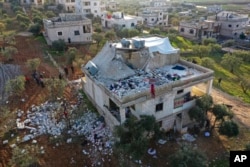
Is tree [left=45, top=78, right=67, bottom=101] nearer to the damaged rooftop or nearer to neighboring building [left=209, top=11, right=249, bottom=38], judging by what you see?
the damaged rooftop

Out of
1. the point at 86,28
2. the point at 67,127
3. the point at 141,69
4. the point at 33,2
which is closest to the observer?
the point at 67,127

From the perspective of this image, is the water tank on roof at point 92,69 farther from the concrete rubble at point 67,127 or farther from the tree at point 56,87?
the concrete rubble at point 67,127

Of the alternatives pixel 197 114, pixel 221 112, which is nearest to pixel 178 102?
pixel 197 114

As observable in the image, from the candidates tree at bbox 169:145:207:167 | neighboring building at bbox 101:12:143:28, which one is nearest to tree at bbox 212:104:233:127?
tree at bbox 169:145:207:167

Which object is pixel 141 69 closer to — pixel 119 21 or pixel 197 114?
pixel 197 114

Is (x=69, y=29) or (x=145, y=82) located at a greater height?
(x=69, y=29)

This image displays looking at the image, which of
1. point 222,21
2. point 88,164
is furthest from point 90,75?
point 222,21
